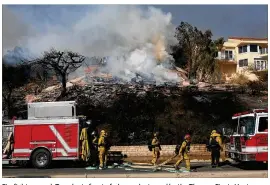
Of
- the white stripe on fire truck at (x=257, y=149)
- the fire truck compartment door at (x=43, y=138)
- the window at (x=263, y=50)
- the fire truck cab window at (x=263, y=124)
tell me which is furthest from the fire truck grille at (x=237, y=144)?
the fire truck compartment door at (x=43, y=138)

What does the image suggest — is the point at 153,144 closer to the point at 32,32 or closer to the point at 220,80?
the point at 220,80

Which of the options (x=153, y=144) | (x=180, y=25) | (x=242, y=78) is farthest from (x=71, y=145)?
(x=242, y=78)

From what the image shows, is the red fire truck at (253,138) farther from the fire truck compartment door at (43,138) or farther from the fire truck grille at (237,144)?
the fire truck compartment door at (43,138)

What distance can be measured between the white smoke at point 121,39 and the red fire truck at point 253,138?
3.83 metres

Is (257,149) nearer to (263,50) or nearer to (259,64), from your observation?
(263,50)

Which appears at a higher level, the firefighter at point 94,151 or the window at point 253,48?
the window at point 253,48

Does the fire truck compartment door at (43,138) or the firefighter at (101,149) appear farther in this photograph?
the fire truck compartment door at (43,138)

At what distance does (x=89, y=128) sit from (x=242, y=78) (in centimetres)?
579

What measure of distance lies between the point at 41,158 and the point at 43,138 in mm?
606

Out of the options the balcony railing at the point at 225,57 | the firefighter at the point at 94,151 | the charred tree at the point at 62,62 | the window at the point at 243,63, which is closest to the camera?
the firefighter at the point at 94,151

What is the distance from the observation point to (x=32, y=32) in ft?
54.0

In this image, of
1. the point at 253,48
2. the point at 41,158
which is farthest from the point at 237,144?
the point at 41,158

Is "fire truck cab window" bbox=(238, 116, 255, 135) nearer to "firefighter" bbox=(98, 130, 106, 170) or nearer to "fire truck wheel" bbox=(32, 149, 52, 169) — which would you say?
"firefighter" bbox=(98, 130, 106, 170)

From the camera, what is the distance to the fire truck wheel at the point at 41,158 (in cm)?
1581
